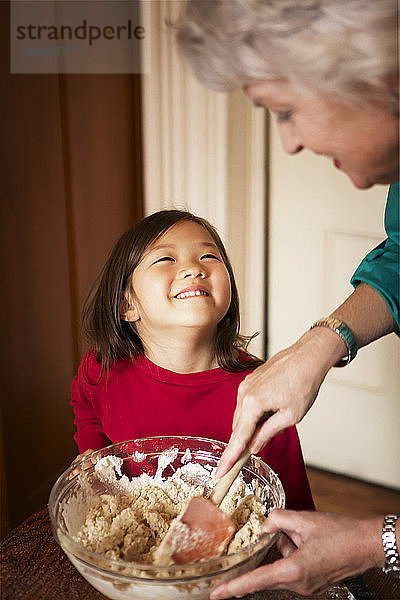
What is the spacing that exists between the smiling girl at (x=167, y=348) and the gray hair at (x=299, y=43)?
505mm

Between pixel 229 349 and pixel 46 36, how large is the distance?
973 millimetres

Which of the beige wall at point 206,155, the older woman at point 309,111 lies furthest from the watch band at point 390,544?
the beige wall at point 206,155

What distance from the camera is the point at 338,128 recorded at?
0.79 metres

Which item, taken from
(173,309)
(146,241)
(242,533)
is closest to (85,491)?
(242,533)

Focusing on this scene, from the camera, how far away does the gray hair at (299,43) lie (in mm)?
729

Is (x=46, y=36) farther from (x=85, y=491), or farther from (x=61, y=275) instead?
(x=85, y=491)

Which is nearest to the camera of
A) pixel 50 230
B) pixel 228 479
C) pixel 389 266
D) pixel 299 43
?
pixel 299 43

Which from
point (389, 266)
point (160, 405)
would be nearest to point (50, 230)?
point (160, 405)

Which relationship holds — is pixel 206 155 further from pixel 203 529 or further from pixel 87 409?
pixel 203 529

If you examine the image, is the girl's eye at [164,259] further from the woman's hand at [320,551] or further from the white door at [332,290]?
the white door at [332,290]

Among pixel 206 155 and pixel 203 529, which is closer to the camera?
pixel 203 529

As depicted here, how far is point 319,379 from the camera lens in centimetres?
97

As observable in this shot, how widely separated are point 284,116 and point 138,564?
1.73 ft

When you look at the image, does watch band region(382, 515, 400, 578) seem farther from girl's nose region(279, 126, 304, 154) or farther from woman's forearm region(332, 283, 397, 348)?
girl's nose region(279, 126, 304, 154)
